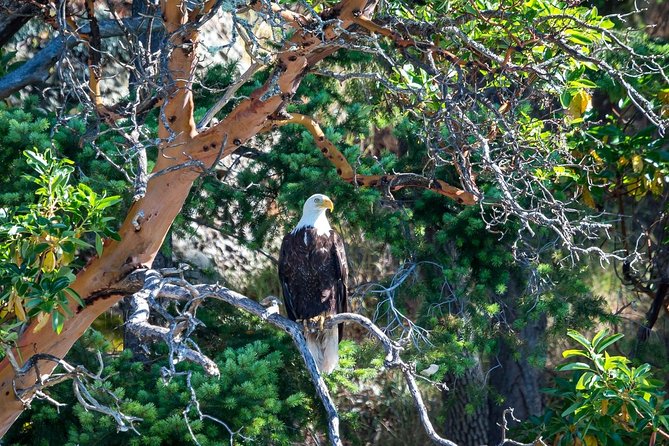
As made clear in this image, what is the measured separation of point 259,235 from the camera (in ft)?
21.2

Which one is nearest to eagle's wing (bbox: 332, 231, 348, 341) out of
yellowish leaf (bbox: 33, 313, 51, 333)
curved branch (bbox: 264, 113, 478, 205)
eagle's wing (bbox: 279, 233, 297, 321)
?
eagle's wing (bbox: 279, 233, 297, 321)

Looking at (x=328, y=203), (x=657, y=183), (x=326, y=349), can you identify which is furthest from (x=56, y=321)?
(x=657, y=183)

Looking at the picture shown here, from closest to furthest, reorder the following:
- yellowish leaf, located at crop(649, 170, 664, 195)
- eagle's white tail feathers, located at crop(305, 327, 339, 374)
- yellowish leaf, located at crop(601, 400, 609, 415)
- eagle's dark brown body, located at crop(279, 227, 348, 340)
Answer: yellowish leaf, located at crop(601, 400, 609, 415)
eagle's white tail feathers, located at crop(305, 327, 339, 374)
eagle's dark brown body, located at crop(279, 227, 348, 340)
yellowish leaf, located at crop(649, 170, 664, 195)

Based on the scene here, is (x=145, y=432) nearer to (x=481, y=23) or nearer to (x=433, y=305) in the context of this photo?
(x=433, y=305)

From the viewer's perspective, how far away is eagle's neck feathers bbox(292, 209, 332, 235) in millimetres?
6020

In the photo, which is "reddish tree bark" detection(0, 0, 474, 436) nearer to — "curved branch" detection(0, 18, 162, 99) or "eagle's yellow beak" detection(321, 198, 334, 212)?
"eagle's yellow beak" detection(321, 198, 334, 212)

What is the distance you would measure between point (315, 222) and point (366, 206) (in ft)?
1.09

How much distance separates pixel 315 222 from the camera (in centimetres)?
606

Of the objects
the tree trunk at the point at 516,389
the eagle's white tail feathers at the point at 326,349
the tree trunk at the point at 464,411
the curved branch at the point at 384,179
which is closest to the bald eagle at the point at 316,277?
the eagle's white tail feathers at the point at 326,349

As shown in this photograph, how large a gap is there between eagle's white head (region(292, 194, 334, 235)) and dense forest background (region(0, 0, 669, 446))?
143mm

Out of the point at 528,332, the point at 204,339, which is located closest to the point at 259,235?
the point at 204,339

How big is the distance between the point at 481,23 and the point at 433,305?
78.2 inches

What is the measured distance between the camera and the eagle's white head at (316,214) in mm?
5770

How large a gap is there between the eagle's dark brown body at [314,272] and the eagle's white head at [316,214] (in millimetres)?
30
